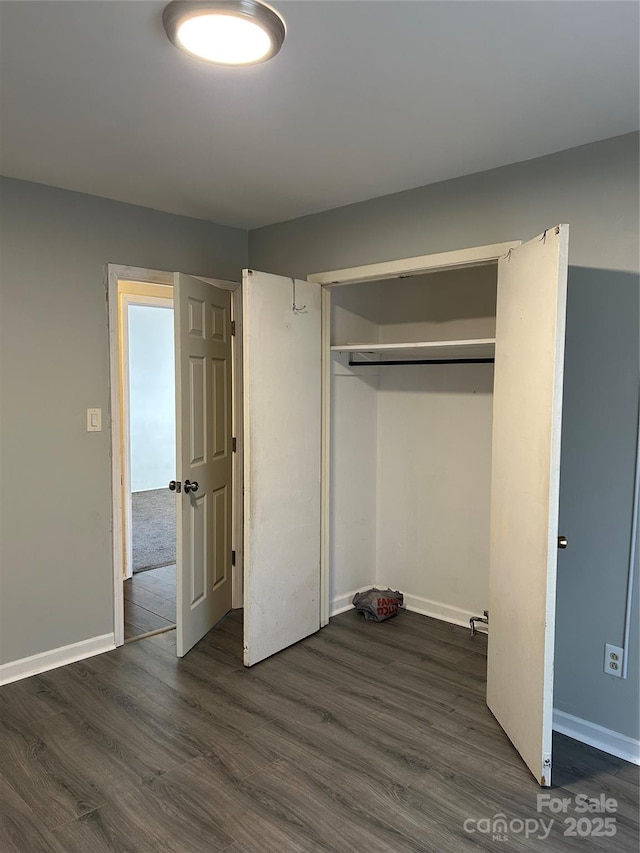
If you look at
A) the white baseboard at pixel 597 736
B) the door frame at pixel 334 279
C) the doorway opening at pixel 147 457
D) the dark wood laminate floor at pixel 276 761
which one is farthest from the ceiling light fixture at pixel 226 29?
the white baseboard at pixel 597 736

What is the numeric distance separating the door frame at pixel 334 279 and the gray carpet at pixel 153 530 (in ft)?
6.08

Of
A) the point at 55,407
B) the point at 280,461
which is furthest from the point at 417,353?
the point at 55,407

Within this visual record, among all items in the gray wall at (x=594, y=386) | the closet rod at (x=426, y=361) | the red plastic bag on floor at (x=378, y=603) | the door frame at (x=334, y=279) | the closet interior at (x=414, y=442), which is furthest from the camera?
the red plastic bag on floor at (x=378, y=603)

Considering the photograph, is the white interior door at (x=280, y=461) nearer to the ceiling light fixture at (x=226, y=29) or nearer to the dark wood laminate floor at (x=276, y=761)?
the dark wood laminate floor at (x=276, y=761)

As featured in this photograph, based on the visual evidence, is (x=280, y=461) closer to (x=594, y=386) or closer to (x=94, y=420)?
(x=94, y=420)

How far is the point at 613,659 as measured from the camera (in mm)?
2490

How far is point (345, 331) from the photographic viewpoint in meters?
3.88

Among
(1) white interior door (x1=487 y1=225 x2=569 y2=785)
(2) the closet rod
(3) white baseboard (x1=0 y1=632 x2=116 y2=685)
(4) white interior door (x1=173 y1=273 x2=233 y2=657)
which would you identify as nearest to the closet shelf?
(2) the closet rod

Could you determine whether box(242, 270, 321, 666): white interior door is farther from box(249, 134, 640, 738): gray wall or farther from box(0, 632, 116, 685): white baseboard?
box(249, 134, 640, 738): gray wall

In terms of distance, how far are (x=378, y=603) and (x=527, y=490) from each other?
1.77 metres

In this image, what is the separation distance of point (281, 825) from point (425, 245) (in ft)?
8.46

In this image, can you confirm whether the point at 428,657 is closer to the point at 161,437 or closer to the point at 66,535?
the point at 66,535

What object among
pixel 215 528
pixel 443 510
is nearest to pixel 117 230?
pixel 215 528

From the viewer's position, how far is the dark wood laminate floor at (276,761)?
2.04m
